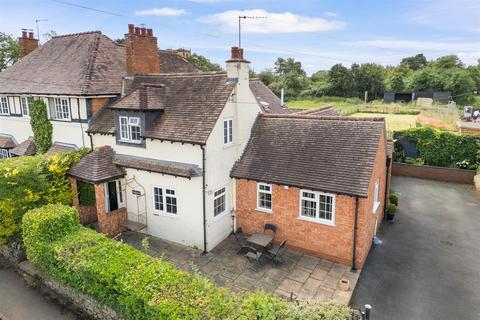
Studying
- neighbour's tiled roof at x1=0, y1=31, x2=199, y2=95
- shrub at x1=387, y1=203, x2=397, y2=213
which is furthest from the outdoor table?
neighbour's tiled roof at x1=0, y1=31, x2=199, y2=95

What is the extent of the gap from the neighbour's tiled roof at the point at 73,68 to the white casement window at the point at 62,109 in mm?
582

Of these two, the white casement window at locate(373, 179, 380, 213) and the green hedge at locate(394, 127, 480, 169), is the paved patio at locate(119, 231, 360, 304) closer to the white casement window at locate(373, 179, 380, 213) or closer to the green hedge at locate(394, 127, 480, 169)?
the white casement window at locate(373, 179, 380, 213)

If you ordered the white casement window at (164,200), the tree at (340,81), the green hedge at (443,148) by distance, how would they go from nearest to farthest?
the white casement window at (164,200), the green hedge at (443,148), the tree at (340,81)

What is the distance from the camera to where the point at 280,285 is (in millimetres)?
11477

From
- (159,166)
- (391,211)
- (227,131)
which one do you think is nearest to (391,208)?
(391,211)

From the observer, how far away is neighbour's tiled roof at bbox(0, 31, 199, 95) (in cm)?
1725

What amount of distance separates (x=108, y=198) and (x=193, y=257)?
5.40 metres

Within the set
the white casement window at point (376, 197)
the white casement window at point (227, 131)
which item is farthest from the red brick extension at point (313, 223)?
the white casement window at point (227, 131)

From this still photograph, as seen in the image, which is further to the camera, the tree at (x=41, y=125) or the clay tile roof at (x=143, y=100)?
the tree at (x=41, y=125)

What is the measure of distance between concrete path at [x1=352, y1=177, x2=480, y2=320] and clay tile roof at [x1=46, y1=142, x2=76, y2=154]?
15633 millimetres

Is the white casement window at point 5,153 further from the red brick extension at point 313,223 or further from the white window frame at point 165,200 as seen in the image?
the red brick extension at point 313,223

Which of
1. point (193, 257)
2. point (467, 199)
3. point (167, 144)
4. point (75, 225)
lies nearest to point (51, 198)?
point (75, 225)

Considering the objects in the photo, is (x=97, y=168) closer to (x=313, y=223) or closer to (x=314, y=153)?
(x=314, y=153)

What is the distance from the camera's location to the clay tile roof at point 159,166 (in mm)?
13102
